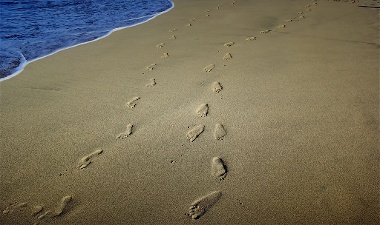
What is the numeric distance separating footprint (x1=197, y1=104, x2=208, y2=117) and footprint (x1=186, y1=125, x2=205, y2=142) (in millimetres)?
208

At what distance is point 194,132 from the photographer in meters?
2.45

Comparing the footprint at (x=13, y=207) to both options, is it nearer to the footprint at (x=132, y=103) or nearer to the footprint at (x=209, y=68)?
the footprint at (x=132, y=103)

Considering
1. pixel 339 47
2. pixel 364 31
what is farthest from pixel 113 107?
pixel 364 31

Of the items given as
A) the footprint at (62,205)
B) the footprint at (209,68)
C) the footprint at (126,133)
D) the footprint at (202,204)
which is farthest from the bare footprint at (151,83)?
the footprint at (202,204)

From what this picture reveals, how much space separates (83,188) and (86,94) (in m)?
1.56

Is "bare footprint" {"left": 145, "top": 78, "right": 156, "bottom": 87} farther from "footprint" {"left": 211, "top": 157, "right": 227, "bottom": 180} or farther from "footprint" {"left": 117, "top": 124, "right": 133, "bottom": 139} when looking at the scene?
"footprint" {"left": 211, "top": 157, "right": 227, "bottom": 180}

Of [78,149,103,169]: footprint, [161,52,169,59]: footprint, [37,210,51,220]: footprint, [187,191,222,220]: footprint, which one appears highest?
[161,52,169,59]: footprint

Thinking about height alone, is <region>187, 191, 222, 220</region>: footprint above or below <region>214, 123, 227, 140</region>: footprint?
below

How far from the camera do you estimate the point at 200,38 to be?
16.4 feet

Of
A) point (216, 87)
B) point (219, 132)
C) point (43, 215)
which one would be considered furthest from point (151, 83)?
point (43, 215)

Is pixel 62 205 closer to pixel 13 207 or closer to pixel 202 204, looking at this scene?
pixel 13 207

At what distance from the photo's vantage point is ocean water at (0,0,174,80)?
4762 millimetres

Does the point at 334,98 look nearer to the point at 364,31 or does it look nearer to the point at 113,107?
the point at 113,107

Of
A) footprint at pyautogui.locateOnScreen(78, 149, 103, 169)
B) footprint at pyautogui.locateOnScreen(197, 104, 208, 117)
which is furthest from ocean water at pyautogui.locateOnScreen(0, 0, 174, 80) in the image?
footprint at pyautogui.locateOnScreen(197, 104, 208, 117)
